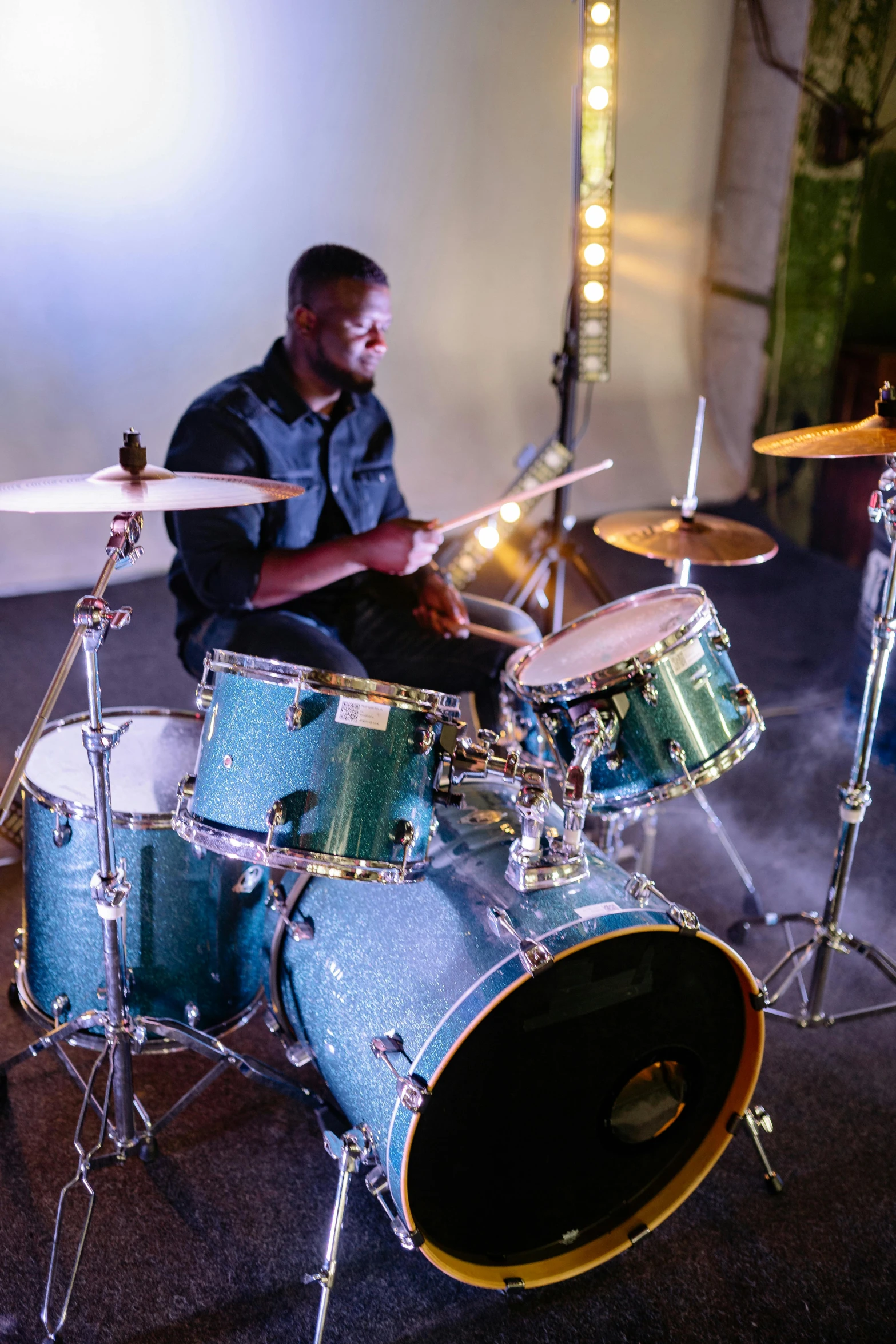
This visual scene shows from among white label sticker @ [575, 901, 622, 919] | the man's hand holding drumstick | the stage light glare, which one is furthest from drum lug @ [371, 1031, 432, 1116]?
the stage light glare

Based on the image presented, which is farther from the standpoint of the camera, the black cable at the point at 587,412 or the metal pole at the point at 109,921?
the black cable at the point at 587,412

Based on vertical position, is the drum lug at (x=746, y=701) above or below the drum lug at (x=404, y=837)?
above

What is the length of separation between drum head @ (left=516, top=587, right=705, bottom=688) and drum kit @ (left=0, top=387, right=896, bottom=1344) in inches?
0.5

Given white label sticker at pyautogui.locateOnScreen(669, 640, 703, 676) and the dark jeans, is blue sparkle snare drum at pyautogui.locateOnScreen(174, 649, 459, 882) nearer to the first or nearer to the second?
white label sticker at pyautogui.locateOnScreen(669, 640, 703, 676)

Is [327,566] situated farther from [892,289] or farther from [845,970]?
[892,289]

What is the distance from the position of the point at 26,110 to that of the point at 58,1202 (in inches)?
161

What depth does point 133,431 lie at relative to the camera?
154 centimetres

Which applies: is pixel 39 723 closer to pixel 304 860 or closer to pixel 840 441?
pixel 304 860

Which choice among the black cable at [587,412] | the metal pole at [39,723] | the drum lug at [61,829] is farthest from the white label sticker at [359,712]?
the black cable at [587,412]

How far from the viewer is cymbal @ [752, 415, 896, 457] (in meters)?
1.72

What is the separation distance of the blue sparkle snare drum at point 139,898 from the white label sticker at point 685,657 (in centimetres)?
87

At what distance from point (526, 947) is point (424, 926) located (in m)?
0.20

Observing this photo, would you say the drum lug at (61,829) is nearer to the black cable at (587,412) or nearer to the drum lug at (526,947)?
the drum lug at (526,947)

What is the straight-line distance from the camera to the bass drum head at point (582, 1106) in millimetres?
1491
